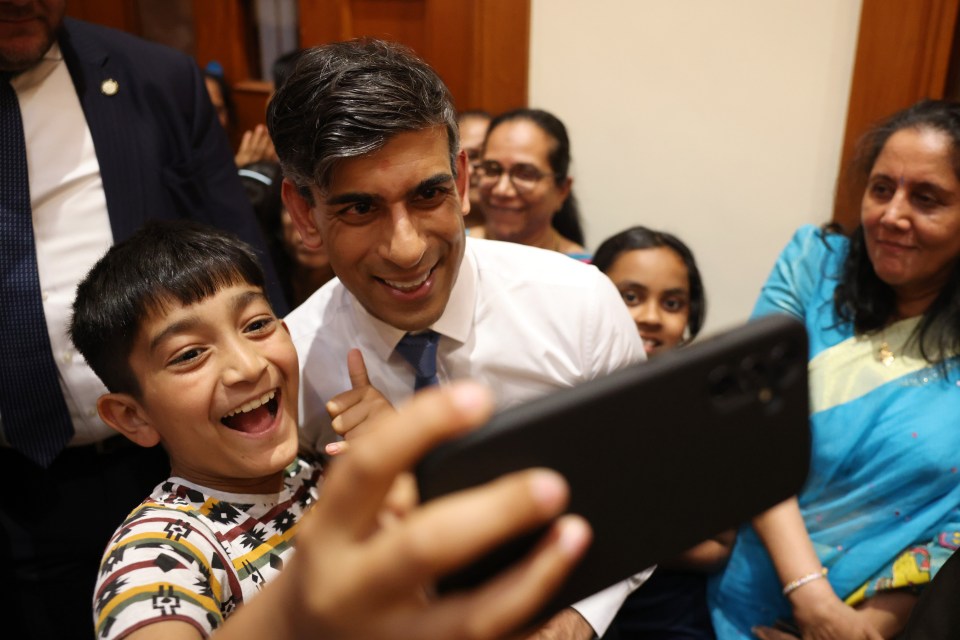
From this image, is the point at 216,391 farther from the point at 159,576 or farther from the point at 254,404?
the point at 159,576

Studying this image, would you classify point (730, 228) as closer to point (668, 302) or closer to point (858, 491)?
point (668, 302)

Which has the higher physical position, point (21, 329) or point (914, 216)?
point (914, 216)

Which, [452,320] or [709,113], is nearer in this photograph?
[452,320]

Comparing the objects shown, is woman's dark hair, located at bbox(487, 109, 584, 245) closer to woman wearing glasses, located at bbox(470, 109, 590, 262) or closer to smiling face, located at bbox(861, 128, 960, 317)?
woman wearing glasses, located at bbox(470, 109, 590, 262)

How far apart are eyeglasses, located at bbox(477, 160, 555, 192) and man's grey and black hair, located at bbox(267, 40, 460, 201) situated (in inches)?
37.7

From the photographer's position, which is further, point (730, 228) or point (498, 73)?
point (498, 73)

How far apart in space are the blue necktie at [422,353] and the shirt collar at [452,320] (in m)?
0.01

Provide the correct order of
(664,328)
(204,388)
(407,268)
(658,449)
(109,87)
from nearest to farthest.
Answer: (658,449) < (204,388) < (407,268) < (109,87) < (664,328)

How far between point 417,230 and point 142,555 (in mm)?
464

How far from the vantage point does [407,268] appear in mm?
923

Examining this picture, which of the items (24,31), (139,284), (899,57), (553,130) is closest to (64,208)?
(24,31)

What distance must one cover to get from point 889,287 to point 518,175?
3.12 feet

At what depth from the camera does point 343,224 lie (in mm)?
931

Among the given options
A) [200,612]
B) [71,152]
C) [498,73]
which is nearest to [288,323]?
[71,152]
